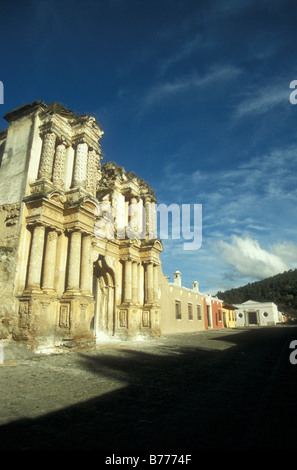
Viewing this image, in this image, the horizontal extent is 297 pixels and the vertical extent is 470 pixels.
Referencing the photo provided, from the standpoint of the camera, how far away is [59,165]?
12164 millimetres

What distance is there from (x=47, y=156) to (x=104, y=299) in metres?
7.83

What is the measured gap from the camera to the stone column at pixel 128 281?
15.5 meters

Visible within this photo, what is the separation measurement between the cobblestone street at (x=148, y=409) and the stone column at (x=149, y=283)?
33.1ft

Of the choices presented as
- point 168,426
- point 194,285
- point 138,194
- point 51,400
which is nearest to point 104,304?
point 138,194

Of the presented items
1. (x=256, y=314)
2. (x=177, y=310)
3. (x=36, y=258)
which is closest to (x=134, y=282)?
(x=36, y=258)

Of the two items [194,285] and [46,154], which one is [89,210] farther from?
[194,285]

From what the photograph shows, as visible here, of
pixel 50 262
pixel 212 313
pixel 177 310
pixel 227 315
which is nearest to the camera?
pixel 50 262

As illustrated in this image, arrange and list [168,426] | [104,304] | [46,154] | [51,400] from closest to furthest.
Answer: [168,426] < [51,400] < [46,154] < [104,304]

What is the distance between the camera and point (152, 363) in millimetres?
7340

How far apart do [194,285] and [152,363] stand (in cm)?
2737

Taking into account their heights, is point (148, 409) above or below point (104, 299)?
below

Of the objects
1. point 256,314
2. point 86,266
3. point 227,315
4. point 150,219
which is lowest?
point 227,315

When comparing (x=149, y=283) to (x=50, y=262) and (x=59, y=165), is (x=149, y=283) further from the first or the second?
(x=59, y=165)

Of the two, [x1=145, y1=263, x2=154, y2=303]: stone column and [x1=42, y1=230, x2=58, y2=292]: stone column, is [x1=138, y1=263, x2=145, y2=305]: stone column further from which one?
[x1=42, y1=230, x2=58, y2=292]: stone column
